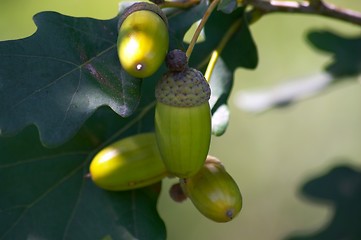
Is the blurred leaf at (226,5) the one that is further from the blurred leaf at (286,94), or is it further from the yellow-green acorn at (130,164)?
the blurred leaf at (286,94)

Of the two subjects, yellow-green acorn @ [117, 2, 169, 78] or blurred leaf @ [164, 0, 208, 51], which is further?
blurred leaf @ [164, 0, 208, 51]

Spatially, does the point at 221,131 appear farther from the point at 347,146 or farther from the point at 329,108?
the point at 329,108

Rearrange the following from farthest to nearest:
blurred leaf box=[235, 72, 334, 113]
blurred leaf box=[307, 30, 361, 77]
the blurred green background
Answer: the blurred green background
blurred leaf box=[235, 72, 334, 113]
blurred leaf box=[307, 30, 361, 77]

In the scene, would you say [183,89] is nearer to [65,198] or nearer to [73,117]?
[73,117]

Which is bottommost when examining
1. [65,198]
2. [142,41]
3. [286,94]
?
[286,94]

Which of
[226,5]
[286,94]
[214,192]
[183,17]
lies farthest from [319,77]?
[214,192]

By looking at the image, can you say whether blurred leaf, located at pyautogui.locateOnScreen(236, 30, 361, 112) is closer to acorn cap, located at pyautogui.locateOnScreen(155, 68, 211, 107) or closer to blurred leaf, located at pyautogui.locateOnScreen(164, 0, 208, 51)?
blurred leaf, located at pyautogui.locateOnScreen(164, 0, 208, 51)

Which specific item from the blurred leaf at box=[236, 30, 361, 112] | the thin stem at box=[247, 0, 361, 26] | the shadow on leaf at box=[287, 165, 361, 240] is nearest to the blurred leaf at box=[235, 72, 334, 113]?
the blurred leaf at box=[236, 30, 361, 112]

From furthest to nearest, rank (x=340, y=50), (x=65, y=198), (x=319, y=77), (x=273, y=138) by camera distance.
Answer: (x=273, y=138) → (x=319, y=77) → (x=340, y=50) → (x=65, y=198)
